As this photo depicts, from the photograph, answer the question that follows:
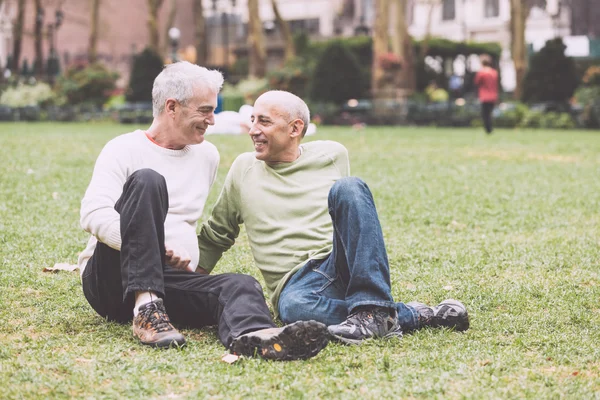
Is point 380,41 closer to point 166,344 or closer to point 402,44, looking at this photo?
point 402,44

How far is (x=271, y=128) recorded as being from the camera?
4457 millimetres

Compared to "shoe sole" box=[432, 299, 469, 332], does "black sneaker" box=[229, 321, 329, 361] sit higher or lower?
higher

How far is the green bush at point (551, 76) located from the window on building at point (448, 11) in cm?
3545

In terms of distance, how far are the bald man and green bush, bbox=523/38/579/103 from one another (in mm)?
24598

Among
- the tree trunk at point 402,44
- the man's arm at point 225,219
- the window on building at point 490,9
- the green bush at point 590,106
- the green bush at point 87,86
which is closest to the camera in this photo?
the man's arm at point 225,219

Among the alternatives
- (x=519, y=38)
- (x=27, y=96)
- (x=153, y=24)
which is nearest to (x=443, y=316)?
(x=519, y=38)

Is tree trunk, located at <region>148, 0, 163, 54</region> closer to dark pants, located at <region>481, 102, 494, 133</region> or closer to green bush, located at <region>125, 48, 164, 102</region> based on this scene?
green bush, located at <region>125, 48, 164, 102</region>

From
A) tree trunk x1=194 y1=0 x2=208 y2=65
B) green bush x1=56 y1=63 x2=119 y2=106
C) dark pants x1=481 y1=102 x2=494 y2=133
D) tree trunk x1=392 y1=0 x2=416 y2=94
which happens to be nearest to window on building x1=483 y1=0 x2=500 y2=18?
tree trunk x1=194 y1=0 x2=208 y2=65

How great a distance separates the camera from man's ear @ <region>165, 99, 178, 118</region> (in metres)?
4.45

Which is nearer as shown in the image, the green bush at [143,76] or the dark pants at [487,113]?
the dark pants at [487,113]

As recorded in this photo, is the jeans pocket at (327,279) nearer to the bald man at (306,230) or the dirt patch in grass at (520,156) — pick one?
the bald man at (306,230)

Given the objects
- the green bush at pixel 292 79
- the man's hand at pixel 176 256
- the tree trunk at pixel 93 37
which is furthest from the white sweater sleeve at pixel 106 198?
the tree trunk at pixel 93 37

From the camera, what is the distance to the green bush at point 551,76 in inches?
1100

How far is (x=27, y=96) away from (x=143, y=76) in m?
4.04
